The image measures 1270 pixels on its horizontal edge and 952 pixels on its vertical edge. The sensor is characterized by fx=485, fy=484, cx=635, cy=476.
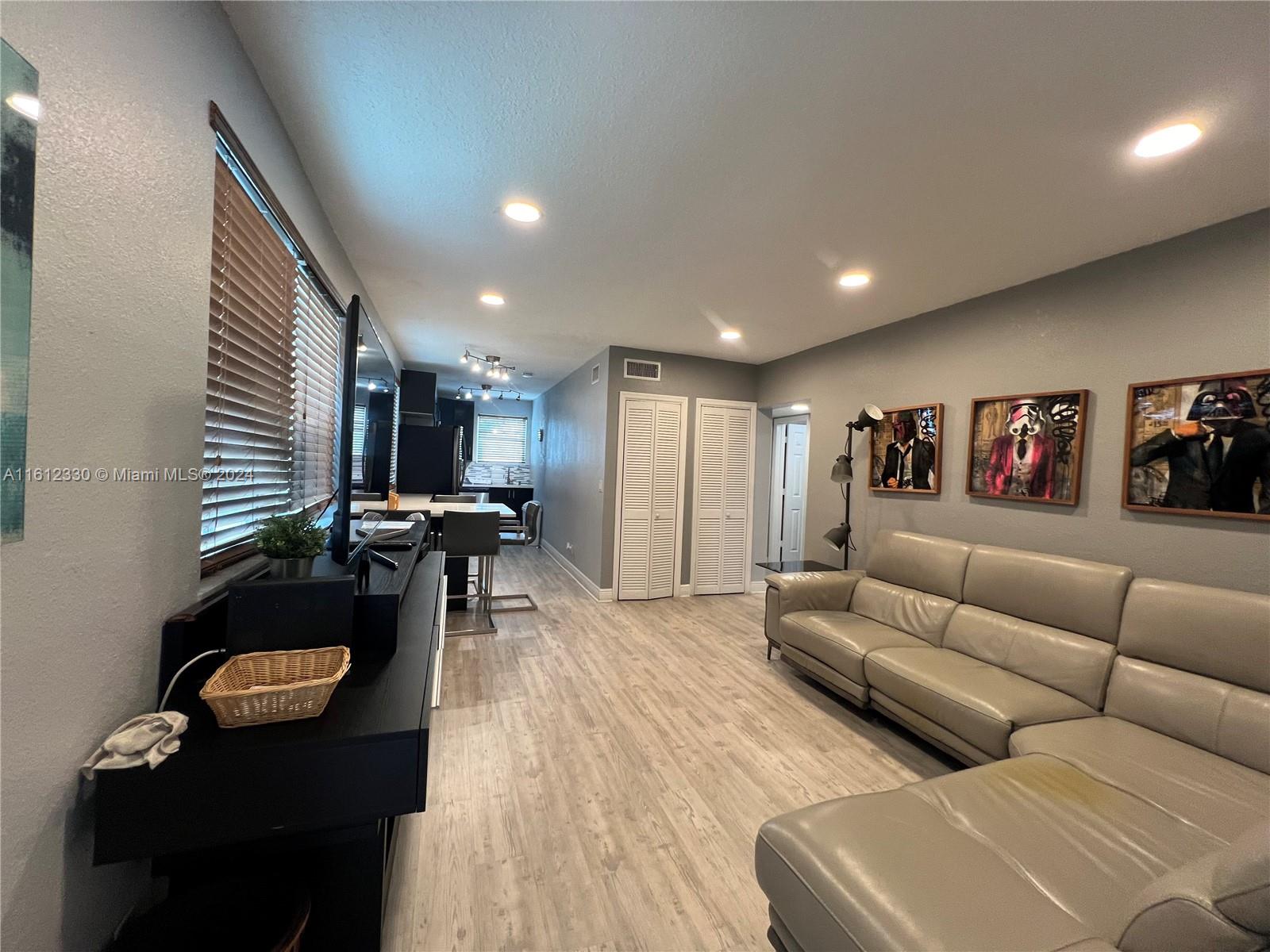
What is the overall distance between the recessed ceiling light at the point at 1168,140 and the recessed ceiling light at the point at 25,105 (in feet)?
8.93

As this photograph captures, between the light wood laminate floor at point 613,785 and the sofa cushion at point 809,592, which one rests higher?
the sofa cushion at point 809,592

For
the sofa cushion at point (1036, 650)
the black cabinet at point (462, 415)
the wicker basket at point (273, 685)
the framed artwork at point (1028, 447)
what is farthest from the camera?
the black cabinet at point (462, 415)

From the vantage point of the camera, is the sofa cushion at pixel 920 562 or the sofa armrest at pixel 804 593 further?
the sofa armrest at pixel 804 593

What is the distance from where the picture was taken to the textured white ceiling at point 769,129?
125 centimetres

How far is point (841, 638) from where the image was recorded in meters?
2.81

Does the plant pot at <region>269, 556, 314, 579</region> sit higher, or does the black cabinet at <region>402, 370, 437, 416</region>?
the black cabinet at <region>402, 370, 437, 416</region>

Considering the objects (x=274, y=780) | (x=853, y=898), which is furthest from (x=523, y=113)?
(x=853, y=898)

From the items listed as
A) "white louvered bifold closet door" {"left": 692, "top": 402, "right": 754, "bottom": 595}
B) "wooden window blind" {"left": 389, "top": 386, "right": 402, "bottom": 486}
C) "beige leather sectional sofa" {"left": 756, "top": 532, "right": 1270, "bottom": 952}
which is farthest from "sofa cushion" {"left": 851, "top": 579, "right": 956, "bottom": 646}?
"wooden window blind" {"left": 389, "top": 386, "right": 402, "bottom": 486}

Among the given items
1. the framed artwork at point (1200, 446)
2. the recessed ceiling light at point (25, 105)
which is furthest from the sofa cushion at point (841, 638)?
the recessed ceiling light at point (25, 105)

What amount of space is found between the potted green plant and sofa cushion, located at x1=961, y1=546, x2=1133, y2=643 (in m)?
3.11

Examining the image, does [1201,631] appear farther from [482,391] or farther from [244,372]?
[482,391]

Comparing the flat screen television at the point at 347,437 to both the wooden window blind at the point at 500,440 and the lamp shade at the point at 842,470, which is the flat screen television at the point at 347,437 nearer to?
the lamp shade at the point at 842,470

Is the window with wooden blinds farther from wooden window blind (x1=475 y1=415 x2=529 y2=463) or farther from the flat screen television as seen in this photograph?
wooden window blind (x1=475 y1=415 x2=529 y2=463)

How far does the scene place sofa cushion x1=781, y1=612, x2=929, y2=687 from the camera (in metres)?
2.69
